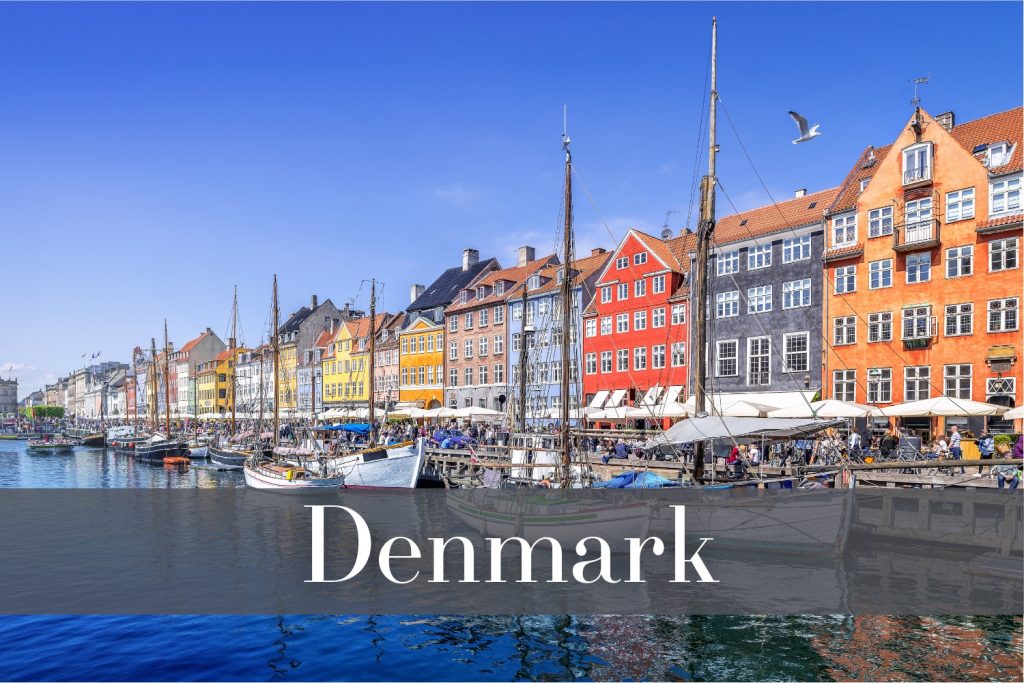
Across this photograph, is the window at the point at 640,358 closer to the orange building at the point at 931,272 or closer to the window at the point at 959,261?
the orange building at the point at 931,272

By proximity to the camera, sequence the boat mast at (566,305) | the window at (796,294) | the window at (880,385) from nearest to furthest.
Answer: the boat mast at (566,305) < the window at (880,385) < the window at (796,294)

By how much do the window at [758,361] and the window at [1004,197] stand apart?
48.6 ft

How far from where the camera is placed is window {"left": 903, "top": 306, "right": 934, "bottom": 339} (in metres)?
42.1

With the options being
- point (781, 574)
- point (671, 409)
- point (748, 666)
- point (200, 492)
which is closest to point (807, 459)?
point (671, 409)

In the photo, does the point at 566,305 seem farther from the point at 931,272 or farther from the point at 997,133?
the point at 997,133

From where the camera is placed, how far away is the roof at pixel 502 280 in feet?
248

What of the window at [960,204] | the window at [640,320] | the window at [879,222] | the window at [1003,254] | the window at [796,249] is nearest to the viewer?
the window at [1003,254]

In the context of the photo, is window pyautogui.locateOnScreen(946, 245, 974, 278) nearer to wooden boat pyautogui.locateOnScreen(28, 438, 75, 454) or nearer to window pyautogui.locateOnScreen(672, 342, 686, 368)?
window pyautogui.locateOnScreen(672, 342, 686, 368)

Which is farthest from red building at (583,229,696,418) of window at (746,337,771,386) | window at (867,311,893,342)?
window at (867,311,893,342)

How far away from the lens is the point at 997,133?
42.4 meters

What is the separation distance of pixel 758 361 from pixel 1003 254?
1534cm

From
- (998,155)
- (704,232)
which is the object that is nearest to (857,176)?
(998,155)

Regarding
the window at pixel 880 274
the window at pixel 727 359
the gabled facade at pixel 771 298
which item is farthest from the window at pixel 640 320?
the window at pixel 880 274

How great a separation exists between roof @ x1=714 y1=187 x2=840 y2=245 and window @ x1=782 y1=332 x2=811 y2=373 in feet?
23.1
